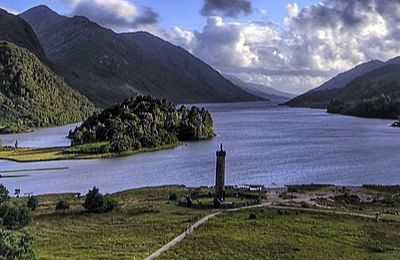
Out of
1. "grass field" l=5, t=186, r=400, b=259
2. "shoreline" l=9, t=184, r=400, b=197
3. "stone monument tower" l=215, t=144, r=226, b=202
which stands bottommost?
"grass field" l=5, t=186, r=400, b=259

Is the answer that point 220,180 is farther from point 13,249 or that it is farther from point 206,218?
point 13,249

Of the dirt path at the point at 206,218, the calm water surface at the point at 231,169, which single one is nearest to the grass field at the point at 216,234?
the dirt path at the point at 206,218

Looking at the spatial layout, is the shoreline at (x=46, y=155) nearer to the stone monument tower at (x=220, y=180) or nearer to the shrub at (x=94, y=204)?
the shrub at (x=94, y=204)

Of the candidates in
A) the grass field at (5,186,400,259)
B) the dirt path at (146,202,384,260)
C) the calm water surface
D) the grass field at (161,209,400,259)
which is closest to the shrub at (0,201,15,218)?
the grass field at (5,186,400,259)

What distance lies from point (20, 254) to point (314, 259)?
2981 centimetres

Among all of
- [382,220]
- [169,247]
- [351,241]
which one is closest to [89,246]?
[169,247]

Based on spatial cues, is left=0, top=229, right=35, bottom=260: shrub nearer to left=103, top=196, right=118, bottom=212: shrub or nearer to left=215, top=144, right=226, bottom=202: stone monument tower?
left=103, top=196, right=118, bottom=212: shrub

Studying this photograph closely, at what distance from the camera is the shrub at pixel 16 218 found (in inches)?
2844

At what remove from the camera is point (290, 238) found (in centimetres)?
6681

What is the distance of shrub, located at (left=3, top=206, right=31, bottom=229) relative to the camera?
237 ft

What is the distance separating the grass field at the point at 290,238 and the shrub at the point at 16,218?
73.5 feet

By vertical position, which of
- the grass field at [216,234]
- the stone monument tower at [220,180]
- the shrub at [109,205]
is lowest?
the grass field at [216,234]

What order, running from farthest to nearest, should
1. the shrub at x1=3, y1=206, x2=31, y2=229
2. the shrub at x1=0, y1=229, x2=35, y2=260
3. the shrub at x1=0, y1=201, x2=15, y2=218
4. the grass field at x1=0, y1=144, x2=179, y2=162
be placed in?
the grass field at x1=0, y1=144, x2=179, y2=162 < the shrub at x1=0, y1=201, x2=15, y2=218 < the shrub at x1=3, y1=206, x2=31, y2=229 < the shrub at x1=0, y1=229, x2=35, y2=260

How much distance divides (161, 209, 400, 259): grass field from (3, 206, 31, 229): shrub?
22.4 metres
